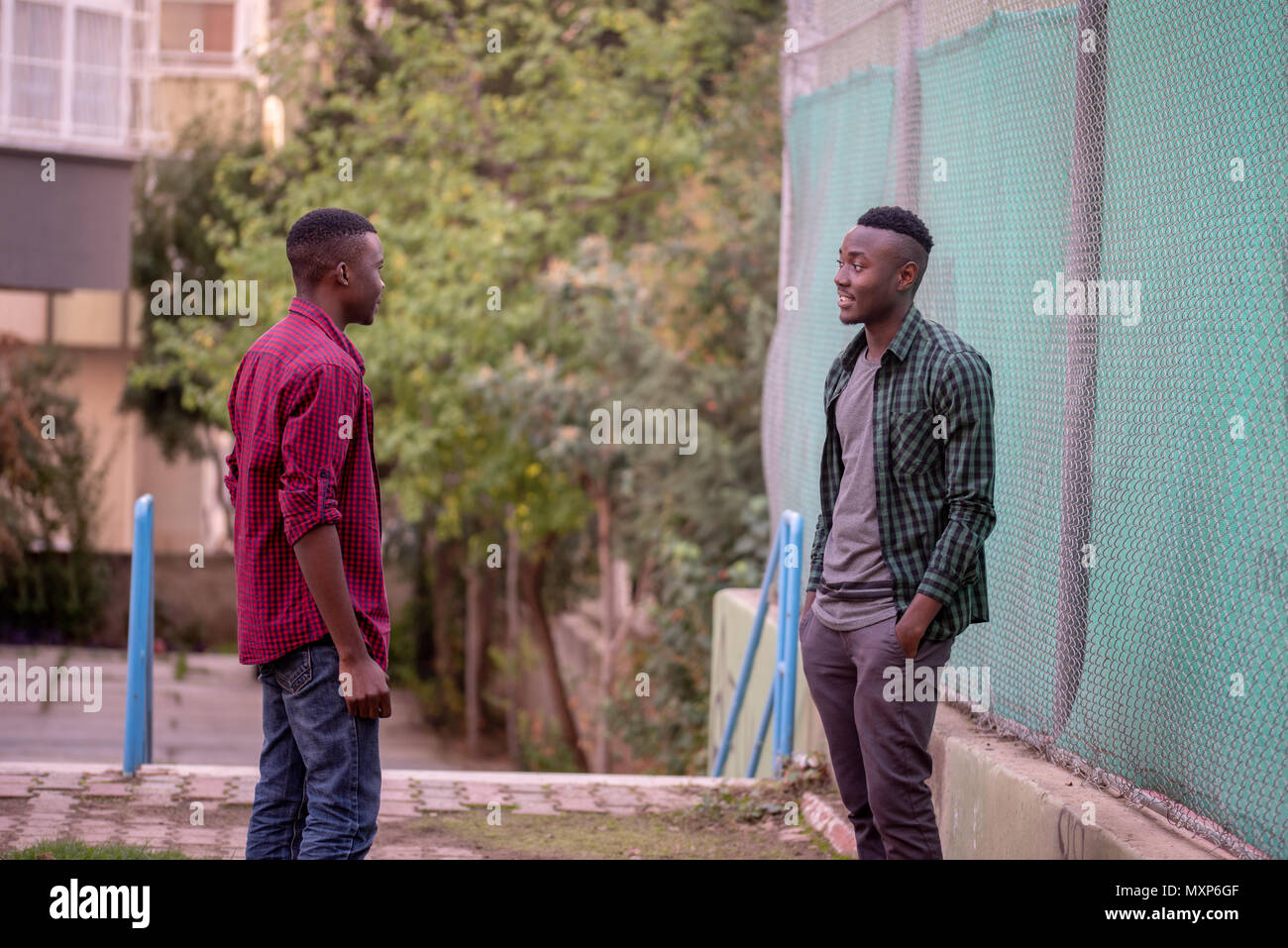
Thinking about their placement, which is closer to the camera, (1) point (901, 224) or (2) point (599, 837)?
(1) point (901, 224)

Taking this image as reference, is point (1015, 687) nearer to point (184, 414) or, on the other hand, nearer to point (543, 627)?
point (543, 627)

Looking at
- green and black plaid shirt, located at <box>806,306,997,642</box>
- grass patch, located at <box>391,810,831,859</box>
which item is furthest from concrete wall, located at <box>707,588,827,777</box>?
green and black plaid shirt, located at <box>806,306,997,642</box>

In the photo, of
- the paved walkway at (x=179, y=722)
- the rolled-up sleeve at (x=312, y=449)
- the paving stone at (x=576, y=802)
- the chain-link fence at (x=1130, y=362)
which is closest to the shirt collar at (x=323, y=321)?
the rolled-up sleeve at (x=312, y=449)

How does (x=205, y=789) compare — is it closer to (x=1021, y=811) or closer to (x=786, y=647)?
(x=786, y=647)

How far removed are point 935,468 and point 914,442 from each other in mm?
88

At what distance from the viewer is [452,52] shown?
14047mm

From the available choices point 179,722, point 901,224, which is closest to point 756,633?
point 901,224

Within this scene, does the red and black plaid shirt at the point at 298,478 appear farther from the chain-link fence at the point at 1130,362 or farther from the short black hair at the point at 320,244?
the chain-link fence at the point at 1130,362

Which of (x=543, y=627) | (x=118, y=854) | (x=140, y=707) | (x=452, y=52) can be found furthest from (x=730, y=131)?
(x=118, y=854)

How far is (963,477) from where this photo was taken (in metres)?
3.35

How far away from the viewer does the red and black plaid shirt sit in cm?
308

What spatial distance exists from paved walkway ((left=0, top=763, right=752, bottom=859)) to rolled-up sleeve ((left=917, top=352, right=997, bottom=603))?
2.43m

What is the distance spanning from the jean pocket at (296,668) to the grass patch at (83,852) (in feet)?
5.73
